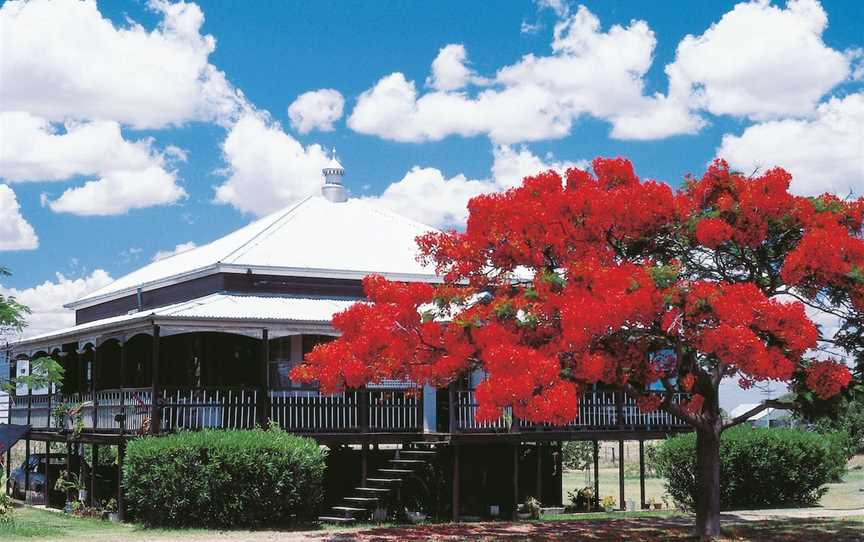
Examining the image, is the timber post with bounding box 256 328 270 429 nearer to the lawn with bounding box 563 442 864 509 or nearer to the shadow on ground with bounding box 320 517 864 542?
the shadow on ground with bounding box 320 517 864 542

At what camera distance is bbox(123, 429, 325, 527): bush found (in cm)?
2200

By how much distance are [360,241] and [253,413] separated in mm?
8651

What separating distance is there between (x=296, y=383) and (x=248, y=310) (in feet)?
9.23

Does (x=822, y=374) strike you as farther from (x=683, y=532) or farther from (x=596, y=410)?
(x=596, y=410)

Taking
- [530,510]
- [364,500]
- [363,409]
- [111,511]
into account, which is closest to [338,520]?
[364,500]

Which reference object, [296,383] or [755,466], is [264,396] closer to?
[296,383]

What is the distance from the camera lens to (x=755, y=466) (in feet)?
94.5

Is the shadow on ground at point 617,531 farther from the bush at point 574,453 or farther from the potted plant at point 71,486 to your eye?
the bush at point 574,453

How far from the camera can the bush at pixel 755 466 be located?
28625mm

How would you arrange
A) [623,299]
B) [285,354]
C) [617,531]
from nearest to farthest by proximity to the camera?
[623,299] → [617,531] → [285,354]

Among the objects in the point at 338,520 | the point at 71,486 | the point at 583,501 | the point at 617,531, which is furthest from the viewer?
the point at 583,501

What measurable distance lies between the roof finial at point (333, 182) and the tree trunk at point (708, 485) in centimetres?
1660

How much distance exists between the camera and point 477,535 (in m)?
22.2

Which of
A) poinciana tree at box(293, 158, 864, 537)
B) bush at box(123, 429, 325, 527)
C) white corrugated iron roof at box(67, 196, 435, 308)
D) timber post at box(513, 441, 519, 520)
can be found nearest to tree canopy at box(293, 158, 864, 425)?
poinciana tree at box(293, 158, 864, 537)
